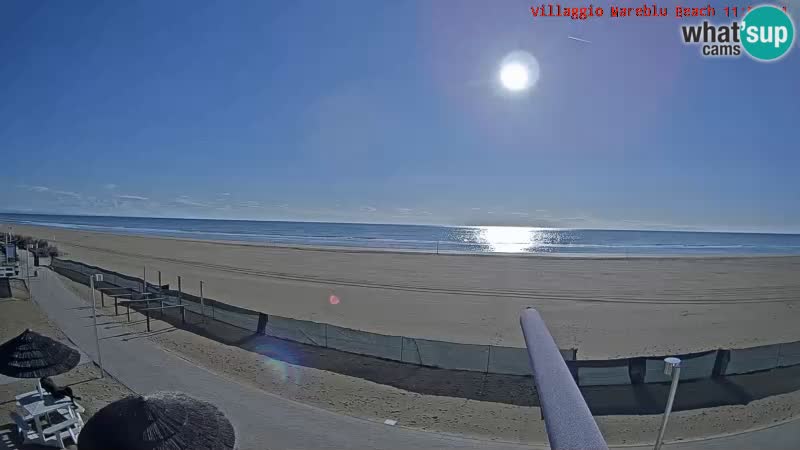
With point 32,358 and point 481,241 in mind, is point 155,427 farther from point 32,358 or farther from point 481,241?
point 481,241

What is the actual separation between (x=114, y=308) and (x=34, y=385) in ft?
23.1

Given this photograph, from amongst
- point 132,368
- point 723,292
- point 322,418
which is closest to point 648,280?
point 723,292

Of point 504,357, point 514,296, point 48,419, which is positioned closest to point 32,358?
point 48,419

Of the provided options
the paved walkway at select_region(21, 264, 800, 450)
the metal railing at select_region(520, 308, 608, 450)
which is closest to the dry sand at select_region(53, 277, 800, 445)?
the paved walkway at select_region(21, 264, 800, 450)

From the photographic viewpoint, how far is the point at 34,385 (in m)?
8.00

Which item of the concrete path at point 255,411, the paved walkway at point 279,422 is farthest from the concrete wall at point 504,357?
the concrete path at point 255,411

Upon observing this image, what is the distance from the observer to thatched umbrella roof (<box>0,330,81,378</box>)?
6.22 meters

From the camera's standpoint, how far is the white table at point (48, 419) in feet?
19.8

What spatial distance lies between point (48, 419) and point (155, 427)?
15.8 ft

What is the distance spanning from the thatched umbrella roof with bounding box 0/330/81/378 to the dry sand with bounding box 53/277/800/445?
10.3ft

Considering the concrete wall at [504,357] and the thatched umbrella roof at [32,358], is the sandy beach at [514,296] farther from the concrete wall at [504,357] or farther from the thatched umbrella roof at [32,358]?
the thatched umbrella roof at [32,358]

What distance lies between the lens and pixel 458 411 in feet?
24.3

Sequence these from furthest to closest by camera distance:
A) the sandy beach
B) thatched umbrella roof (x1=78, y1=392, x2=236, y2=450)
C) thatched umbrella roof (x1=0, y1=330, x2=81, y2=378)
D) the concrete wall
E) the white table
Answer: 1. the sandy beach
2. the concrete wall
3. thatched umbrella roof (x1=0, y1=330, x2=81, y2=378)
4. the white table
5. thatched umbrella roof (x1=78, y1=392, x2=236, y2=450)

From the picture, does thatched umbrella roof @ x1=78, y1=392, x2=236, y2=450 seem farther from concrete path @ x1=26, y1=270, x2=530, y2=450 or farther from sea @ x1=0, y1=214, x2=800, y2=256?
sea @ x1=0, y1=214, x2=800, y2=256
